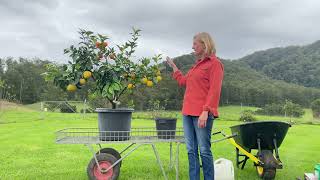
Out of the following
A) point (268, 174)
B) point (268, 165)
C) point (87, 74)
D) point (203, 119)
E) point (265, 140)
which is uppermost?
point (87, 74)

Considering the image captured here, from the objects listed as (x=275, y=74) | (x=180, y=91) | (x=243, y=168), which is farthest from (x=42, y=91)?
(x=243, y=168)

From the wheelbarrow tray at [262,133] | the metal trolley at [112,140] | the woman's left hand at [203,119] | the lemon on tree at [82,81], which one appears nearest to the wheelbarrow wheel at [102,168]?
the metal trolley at [112,140]

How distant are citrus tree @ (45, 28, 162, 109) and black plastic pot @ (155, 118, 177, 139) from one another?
429 mm

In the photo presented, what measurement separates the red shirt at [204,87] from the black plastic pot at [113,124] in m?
0.72

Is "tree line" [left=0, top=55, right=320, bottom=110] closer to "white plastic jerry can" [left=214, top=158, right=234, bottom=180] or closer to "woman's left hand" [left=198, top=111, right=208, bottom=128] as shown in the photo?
"white plastic jerry can" [left=214, top=158, right=234, bottom=180]

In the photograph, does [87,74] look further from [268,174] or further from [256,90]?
[256,90]

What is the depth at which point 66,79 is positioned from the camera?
390cm

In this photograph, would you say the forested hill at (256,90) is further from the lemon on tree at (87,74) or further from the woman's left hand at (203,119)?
the woman's left hand at (203,119)

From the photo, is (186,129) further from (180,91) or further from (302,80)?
(302,80)

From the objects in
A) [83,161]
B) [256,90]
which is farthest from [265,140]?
[256,90]

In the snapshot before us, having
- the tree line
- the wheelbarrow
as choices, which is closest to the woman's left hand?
the wheelbarrow

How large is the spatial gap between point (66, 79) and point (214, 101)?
4.90 feet

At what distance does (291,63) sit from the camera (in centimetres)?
3481

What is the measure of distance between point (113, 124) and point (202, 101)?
3.24 feet
